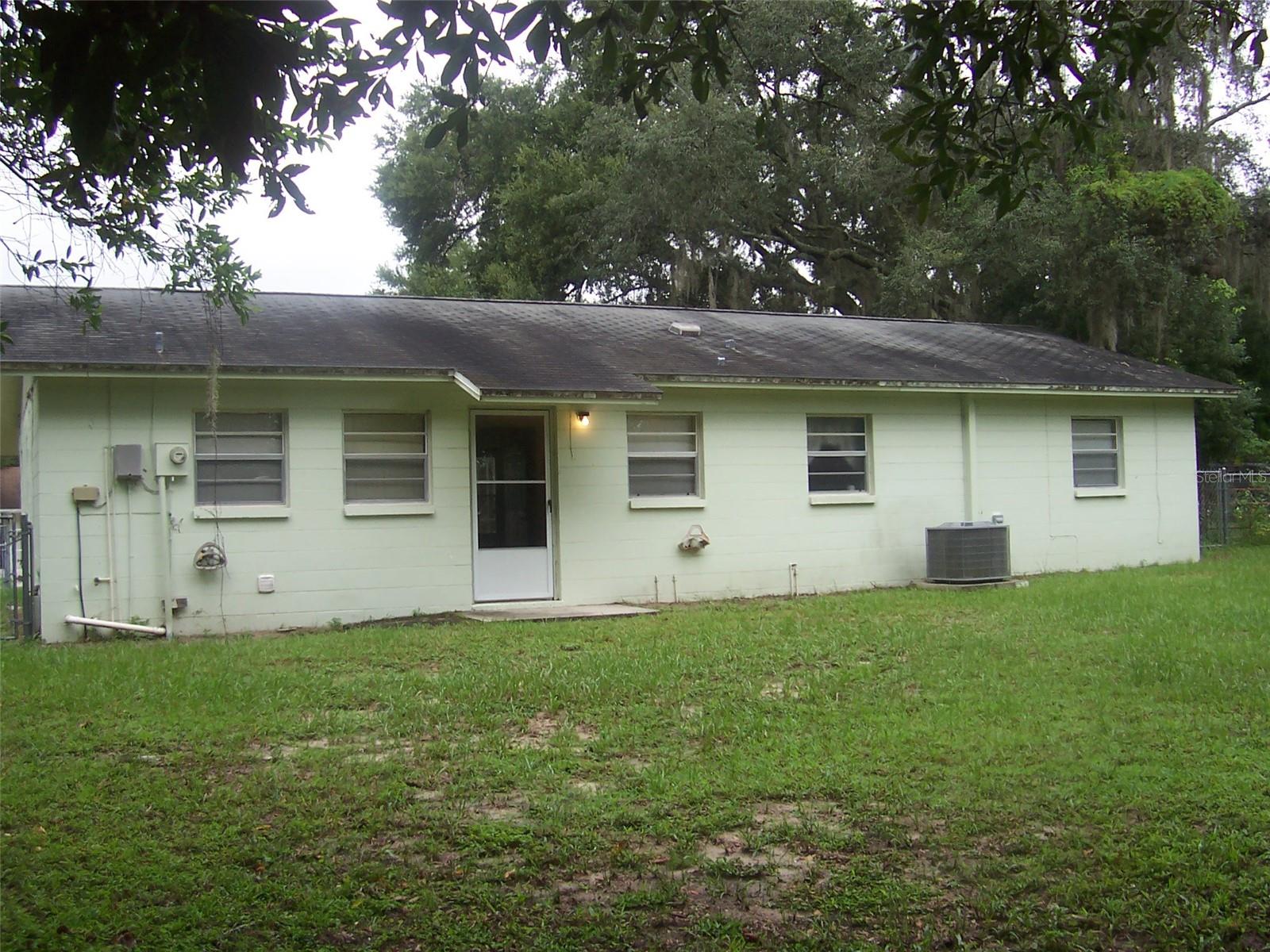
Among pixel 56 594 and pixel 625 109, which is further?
pixel 625 109

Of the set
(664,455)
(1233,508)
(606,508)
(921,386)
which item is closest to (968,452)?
(921,386)

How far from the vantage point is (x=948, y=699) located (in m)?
7.73

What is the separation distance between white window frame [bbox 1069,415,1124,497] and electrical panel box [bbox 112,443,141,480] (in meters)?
12.3

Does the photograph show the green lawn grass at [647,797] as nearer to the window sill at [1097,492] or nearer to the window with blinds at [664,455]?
the window with blinds at [664,455]

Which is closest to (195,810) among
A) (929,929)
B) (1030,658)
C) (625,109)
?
(929,929)

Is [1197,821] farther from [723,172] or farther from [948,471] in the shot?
[723,172]

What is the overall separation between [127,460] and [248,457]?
117 centimetres

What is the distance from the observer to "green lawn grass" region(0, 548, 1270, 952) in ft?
14.3

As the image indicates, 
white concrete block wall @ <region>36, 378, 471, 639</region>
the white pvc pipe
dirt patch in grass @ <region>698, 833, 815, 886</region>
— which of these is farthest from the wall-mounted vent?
dirt patch in grass @ <region>698, 833, 815, 886</region>

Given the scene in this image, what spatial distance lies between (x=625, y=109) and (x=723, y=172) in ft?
11.9

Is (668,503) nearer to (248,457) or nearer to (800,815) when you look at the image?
(248,457)

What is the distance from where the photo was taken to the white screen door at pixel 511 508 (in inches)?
520

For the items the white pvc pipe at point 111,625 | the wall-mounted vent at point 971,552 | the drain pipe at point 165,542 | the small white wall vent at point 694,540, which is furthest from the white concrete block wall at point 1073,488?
the white pvc pipe at point 111,625

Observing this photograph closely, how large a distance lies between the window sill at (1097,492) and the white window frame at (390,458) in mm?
9390
